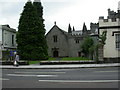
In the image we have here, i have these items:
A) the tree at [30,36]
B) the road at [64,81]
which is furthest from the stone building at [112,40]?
the tree at [30,36]

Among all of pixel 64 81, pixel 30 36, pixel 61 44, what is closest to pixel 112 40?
pixel 64 81

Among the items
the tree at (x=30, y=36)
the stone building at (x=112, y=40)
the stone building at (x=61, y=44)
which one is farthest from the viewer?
the stone building at (x=61, y=44)

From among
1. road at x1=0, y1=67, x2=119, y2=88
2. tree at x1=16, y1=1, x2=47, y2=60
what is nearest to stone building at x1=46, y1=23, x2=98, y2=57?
tree at x1=16, y1=1, x2=47, y2=60

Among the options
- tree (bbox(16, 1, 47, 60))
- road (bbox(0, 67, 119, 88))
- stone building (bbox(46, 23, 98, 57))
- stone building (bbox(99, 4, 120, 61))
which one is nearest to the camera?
road (bbox(0, 67, 119, 88))

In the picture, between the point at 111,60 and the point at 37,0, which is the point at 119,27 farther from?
the point at 37,0

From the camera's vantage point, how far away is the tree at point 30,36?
38188 millimetres

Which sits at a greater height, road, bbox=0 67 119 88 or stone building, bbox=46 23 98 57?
stone building, bbox=46 23 98 57

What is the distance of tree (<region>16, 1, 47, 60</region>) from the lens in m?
38.2

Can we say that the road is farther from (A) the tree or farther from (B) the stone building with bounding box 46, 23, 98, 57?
(B) the stone building with bounding box 46, 23, 98, 57

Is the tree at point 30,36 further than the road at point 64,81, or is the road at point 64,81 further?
the tree at point 30,36

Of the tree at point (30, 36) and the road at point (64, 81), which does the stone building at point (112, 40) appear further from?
the tree at point (30, 36)

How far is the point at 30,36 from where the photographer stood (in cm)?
3897

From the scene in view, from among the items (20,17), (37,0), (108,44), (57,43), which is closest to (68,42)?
(57,43)

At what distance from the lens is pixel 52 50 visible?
6512 cm
